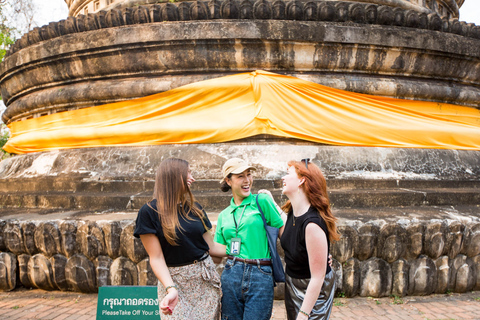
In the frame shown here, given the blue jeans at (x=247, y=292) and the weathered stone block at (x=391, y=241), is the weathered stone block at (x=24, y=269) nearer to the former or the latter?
the blue jeans at (x=247, y=292)

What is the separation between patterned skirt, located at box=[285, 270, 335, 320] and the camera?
2.47 meters

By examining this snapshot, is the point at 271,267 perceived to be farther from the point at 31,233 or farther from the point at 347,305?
the point at 31,233

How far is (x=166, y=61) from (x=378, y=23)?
121 inches

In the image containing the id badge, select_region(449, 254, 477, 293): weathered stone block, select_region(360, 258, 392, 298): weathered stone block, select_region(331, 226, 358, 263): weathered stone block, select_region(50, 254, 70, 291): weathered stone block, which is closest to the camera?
the id badge

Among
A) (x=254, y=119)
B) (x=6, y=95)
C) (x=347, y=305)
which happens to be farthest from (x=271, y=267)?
(x=6, y=95)

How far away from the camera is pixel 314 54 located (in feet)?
19.1

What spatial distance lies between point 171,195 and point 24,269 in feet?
11.0

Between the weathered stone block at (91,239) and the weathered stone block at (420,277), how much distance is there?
332 cm

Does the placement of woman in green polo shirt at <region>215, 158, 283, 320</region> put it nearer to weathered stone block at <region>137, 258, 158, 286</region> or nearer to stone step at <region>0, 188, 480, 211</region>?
weathered stone block at <region>137, 258, 158, 286</region>

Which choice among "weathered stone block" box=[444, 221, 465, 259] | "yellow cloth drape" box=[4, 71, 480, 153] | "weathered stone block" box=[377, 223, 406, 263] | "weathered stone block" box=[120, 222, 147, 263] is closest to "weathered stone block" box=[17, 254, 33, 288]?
"weathered stone block" box=[120, 222, 147, 263]

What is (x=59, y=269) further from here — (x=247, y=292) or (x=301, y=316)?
(x=301, y=316)

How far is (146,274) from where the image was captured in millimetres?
4371

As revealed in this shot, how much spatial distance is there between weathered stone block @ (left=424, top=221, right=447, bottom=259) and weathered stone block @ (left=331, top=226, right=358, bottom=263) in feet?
2.70

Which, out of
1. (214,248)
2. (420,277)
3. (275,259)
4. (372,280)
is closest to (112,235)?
(214,248)
